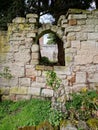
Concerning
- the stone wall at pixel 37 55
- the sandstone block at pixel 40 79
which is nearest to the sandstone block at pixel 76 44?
the stone wall at pixel 37 55

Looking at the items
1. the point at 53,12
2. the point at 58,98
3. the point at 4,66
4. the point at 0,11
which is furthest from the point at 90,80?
the point at 0,11

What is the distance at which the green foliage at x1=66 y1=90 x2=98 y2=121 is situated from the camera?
422 centimetres

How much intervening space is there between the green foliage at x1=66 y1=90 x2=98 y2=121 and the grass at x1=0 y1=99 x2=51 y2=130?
51 cm

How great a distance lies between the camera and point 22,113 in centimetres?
464

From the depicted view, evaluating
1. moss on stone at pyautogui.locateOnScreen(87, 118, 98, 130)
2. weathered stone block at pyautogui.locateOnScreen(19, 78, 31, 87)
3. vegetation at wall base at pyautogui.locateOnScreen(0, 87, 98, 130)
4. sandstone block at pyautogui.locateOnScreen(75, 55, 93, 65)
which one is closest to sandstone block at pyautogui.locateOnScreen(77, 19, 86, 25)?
sandstone block at pyautogui.locateOnScreen(75, 55, 93, 65)

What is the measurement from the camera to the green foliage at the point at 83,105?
13.9 feet

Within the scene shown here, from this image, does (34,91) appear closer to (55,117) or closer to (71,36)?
(55,117)

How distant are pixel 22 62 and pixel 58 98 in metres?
1.55

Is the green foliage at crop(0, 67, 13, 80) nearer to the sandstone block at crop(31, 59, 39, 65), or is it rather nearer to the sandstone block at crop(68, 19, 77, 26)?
the sandstone block at crop(31, 59, 39, 65)

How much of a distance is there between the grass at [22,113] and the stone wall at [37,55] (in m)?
0.33

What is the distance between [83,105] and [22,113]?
1.30 meters

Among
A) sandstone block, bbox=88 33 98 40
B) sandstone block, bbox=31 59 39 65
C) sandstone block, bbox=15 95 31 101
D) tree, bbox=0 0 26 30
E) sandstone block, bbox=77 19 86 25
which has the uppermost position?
tree, bbox=0 0 26 30

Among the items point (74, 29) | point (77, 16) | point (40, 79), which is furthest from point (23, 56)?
point (77, 16)

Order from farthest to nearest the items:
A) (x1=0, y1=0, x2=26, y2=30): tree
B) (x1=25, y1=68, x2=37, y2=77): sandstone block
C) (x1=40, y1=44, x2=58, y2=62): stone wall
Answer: (x1=40, y1=44, x2=58, y2=62): stone wall, (x1=0, y1=0, x2=26, y2=30): tree, (x1=25, y1=68, x2=37, y2=77): sandstone block
